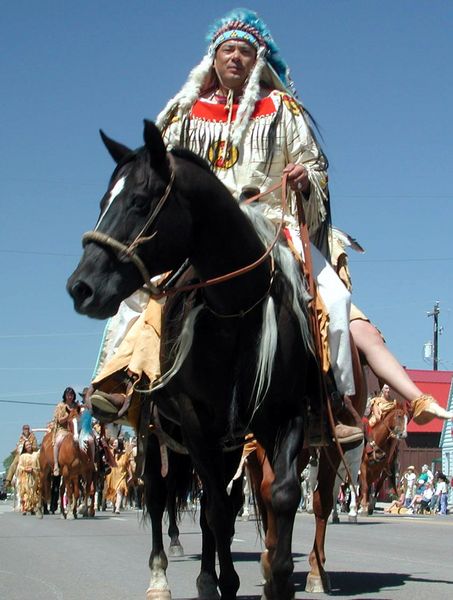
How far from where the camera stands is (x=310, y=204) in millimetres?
7195

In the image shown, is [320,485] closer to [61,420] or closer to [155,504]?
[155,504]

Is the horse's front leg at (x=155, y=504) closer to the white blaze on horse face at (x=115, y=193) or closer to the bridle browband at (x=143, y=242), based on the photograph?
the bridle browband at (x=143, y=242)

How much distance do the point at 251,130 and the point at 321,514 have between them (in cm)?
307

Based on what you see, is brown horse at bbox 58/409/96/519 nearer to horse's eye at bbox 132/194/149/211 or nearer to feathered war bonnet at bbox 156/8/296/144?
feathered war bonnet at bbox 156/8/296/144

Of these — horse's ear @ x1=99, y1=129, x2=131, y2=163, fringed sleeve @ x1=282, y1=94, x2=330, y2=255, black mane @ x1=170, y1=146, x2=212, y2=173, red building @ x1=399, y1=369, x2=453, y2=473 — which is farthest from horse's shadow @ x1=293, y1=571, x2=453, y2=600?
red building @ x1=399, y1=369, x2=453, y2=473

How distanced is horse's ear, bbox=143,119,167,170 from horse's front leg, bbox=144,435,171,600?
8.15 ft

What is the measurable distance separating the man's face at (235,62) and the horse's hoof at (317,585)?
3.59m

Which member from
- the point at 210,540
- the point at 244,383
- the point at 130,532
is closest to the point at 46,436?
the point at 130,532

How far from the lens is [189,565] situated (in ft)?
36.3

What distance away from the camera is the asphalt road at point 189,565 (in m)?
8.19

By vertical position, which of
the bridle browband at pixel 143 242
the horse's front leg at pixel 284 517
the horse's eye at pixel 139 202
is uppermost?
the horse's eye at pixel 139 202

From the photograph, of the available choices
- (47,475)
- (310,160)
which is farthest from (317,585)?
(47,475)

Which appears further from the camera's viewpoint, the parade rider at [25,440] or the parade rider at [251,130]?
the parade rider at [25,440]

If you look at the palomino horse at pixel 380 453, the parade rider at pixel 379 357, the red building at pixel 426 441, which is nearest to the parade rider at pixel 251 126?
the parade rider at pixel 379 357
